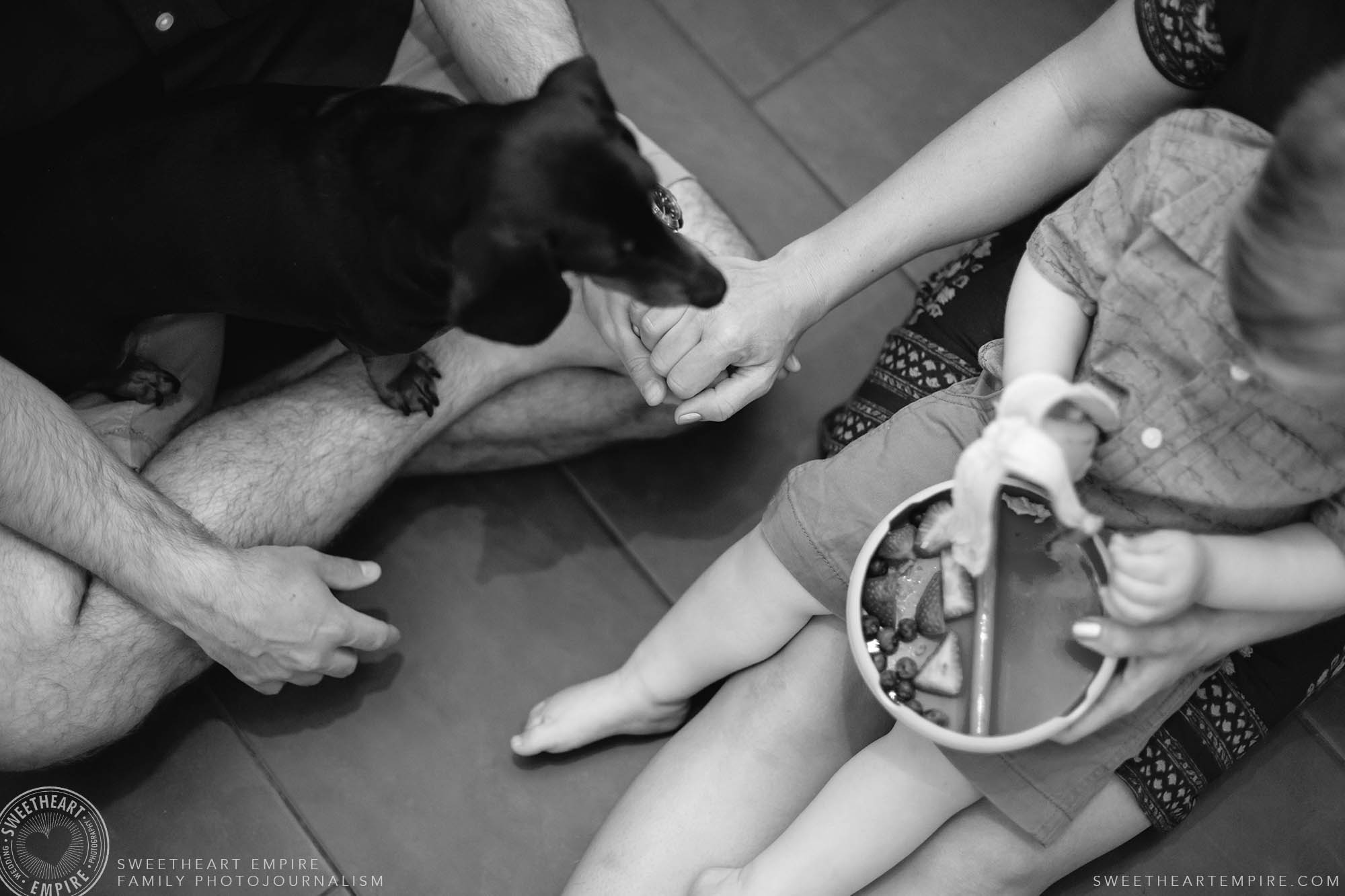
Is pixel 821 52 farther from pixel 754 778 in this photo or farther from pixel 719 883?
pixel 719 883

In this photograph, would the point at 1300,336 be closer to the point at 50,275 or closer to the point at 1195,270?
the point at 1195,270

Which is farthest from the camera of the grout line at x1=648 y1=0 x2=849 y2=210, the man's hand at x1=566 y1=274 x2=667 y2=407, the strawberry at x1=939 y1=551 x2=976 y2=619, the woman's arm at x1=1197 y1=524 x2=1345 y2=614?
the grout line at x1=648 y1=0 x2=849 y2=210

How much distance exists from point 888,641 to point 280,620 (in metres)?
0.68

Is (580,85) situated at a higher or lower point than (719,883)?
higher

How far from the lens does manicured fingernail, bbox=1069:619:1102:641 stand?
3.23ft

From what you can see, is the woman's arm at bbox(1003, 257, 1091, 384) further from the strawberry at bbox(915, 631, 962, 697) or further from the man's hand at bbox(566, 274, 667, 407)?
the man's hand at bbox(566, 274, 667, 407)

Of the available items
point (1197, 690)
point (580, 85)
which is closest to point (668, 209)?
point (580, 85)

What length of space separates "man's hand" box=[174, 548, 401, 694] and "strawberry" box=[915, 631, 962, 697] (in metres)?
0.68

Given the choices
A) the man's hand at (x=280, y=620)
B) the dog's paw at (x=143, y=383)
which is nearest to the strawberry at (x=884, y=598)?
the man's hand at (x=280, y=620)

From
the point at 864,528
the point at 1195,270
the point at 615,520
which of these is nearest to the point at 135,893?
the point at 615,520

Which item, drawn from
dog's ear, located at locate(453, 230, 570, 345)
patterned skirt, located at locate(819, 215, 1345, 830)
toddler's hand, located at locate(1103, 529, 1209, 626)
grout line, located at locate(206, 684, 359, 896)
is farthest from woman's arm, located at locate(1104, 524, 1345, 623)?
grout line, located at locate(206, 684, 359, 896)

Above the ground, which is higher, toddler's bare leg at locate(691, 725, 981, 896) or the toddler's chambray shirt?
the toddler's chambray shirt

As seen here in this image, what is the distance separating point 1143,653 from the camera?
3.27ft

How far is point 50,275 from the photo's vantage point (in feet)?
3.98
